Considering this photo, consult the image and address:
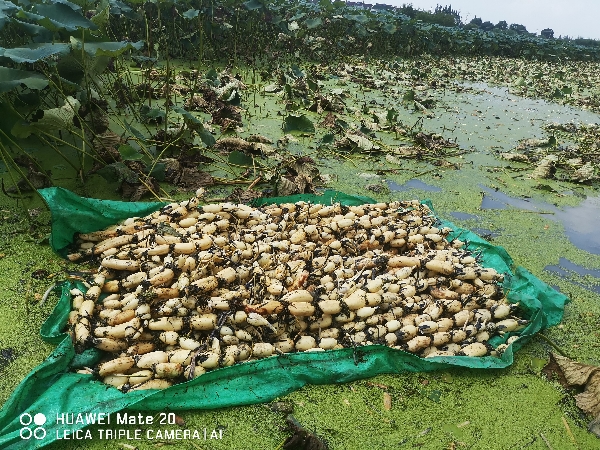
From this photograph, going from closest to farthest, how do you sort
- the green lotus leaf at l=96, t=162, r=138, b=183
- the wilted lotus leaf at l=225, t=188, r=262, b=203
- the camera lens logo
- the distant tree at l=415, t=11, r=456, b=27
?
the camera lens logo, the green lotus leaf at l=96, t=162, r=138, b=183, the wilted lotus leaf at l=225, t=188, r=262, b=203, the distant tree at l=415, t=11, r=456, b=27

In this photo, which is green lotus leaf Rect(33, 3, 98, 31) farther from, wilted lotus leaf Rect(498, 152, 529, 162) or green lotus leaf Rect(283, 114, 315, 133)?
wilted lotus leaf Rect(498, 152, 529, 162)

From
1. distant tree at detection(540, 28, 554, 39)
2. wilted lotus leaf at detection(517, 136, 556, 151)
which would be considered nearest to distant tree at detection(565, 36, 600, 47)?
distant tree at detection(540, 28, 554, 39)

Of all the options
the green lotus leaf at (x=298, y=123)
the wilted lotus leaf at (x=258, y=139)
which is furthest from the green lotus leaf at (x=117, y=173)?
the green lotus leaf at (x=298, y=123)

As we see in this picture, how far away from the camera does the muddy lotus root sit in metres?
1.62

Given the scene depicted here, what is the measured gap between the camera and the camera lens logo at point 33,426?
1256 mm

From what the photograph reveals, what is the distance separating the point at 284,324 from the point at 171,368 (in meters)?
0.46

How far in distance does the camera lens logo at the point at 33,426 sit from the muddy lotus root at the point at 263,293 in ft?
0.77

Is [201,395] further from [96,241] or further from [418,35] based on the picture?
[418,35]

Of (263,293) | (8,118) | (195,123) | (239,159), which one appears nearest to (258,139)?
(239,159)

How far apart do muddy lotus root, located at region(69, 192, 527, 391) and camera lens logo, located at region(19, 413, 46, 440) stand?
0.77 ft

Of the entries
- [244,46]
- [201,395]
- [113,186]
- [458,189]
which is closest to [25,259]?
[113,186]

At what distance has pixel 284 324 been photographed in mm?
1754

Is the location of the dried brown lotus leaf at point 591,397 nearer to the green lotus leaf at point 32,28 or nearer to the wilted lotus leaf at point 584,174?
the wilted lotus leaf at point 584,174

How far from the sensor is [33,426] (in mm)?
1278
